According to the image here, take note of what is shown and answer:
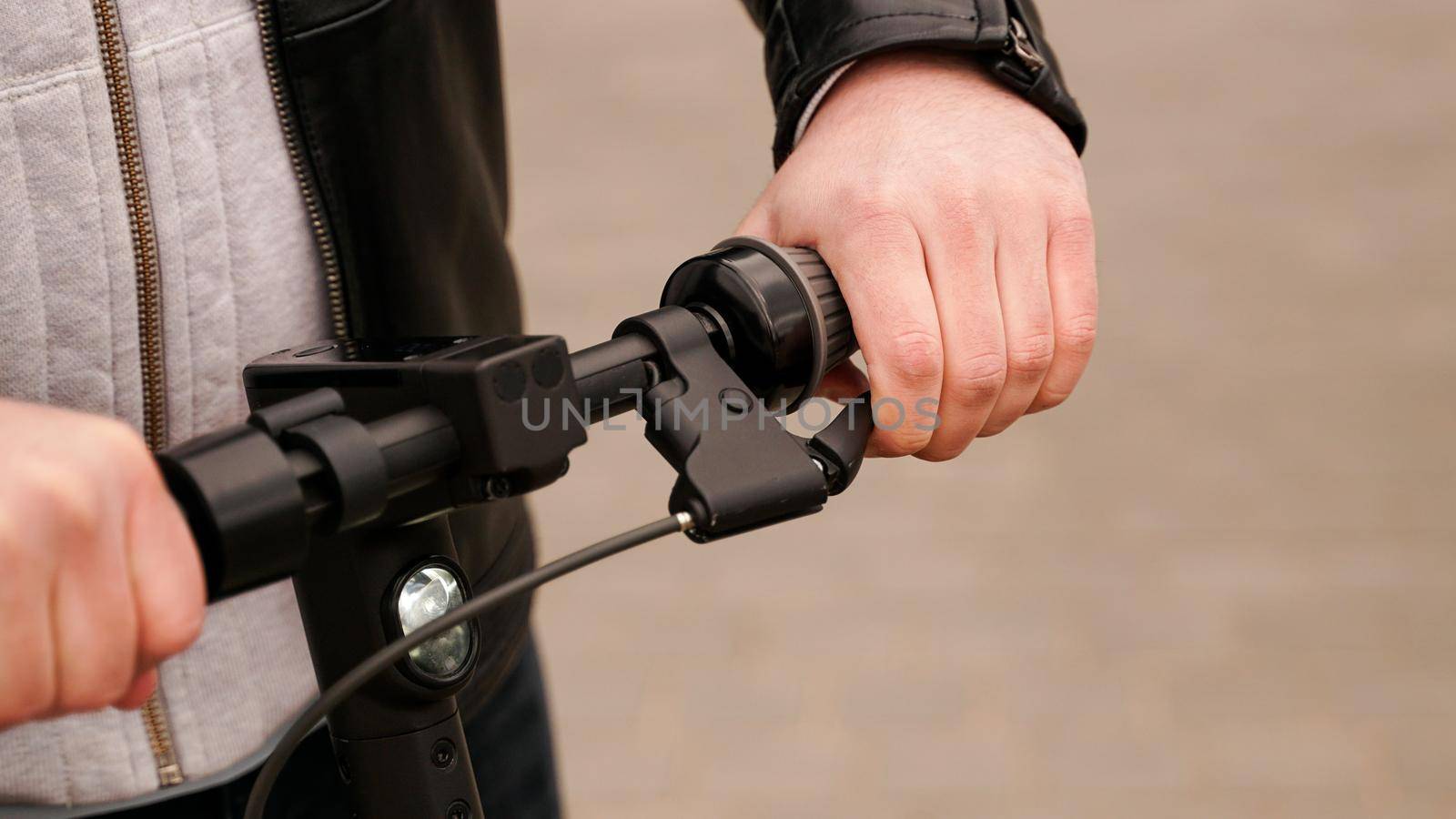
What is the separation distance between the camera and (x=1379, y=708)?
8.43 feet

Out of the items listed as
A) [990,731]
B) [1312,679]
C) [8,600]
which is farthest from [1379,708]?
[8,600]

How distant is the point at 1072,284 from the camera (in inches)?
34.8

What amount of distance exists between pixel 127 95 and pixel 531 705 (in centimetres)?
66

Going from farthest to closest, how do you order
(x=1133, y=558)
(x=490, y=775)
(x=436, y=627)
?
(x=1133, y=558), (x=490, y=775), (x=436, y=627)

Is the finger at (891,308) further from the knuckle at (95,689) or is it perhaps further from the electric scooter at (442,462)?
the knuckle at (95,689)

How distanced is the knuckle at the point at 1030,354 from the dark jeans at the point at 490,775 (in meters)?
0.59

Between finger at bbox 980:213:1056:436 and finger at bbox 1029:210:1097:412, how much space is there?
0.01 m

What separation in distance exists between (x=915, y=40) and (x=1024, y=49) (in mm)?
85

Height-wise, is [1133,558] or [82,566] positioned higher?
[82,566]

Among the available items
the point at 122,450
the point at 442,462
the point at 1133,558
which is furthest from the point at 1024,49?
the point at 1133,558

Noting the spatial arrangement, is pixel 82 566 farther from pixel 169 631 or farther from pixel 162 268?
pixel 162 268

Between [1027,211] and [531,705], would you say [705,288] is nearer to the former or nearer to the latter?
[1027,211]

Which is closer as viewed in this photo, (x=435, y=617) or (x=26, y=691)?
(x=26, y=691)

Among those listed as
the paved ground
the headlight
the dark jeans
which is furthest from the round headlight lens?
the paved ground
